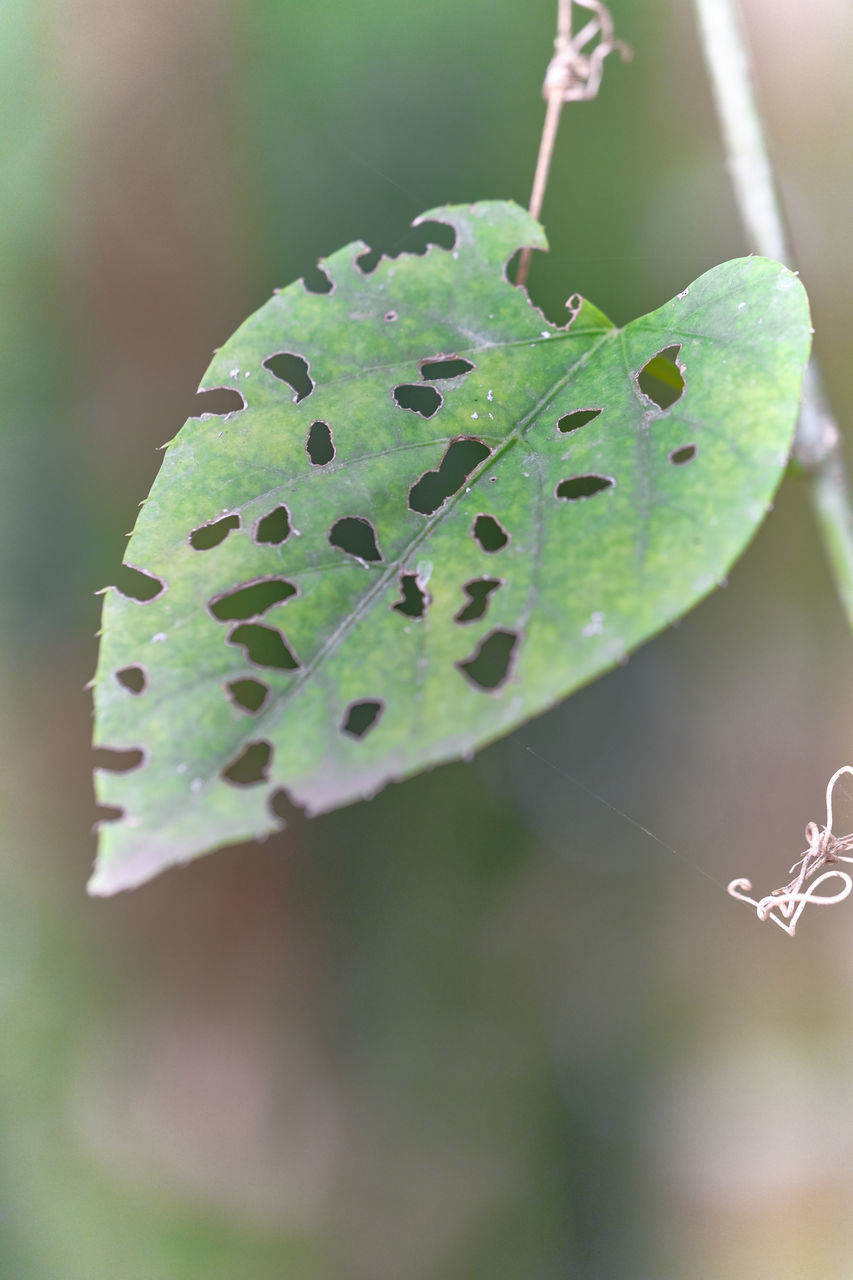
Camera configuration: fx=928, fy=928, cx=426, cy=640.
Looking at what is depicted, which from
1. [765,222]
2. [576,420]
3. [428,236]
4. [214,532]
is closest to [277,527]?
[214,532]

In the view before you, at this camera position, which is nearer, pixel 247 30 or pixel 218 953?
pixel 247 30

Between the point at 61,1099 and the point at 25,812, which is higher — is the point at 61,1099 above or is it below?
below

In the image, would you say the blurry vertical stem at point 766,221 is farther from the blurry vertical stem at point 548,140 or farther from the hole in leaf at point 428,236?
the hole in leaf at point 428,236

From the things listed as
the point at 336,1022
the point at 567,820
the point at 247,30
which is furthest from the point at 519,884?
the point at 247,30

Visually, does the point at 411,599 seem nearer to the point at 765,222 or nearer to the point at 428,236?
the point at 765,222

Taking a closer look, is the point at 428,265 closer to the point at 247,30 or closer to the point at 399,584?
the point at 399,584

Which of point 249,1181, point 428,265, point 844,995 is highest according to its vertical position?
point 428,265

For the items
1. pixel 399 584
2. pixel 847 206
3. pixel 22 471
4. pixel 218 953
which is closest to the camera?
pixel 399 584

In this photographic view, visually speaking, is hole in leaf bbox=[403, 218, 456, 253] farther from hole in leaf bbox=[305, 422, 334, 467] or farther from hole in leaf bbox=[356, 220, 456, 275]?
hole in leaf bbox=[305, 422, 334, 467]
